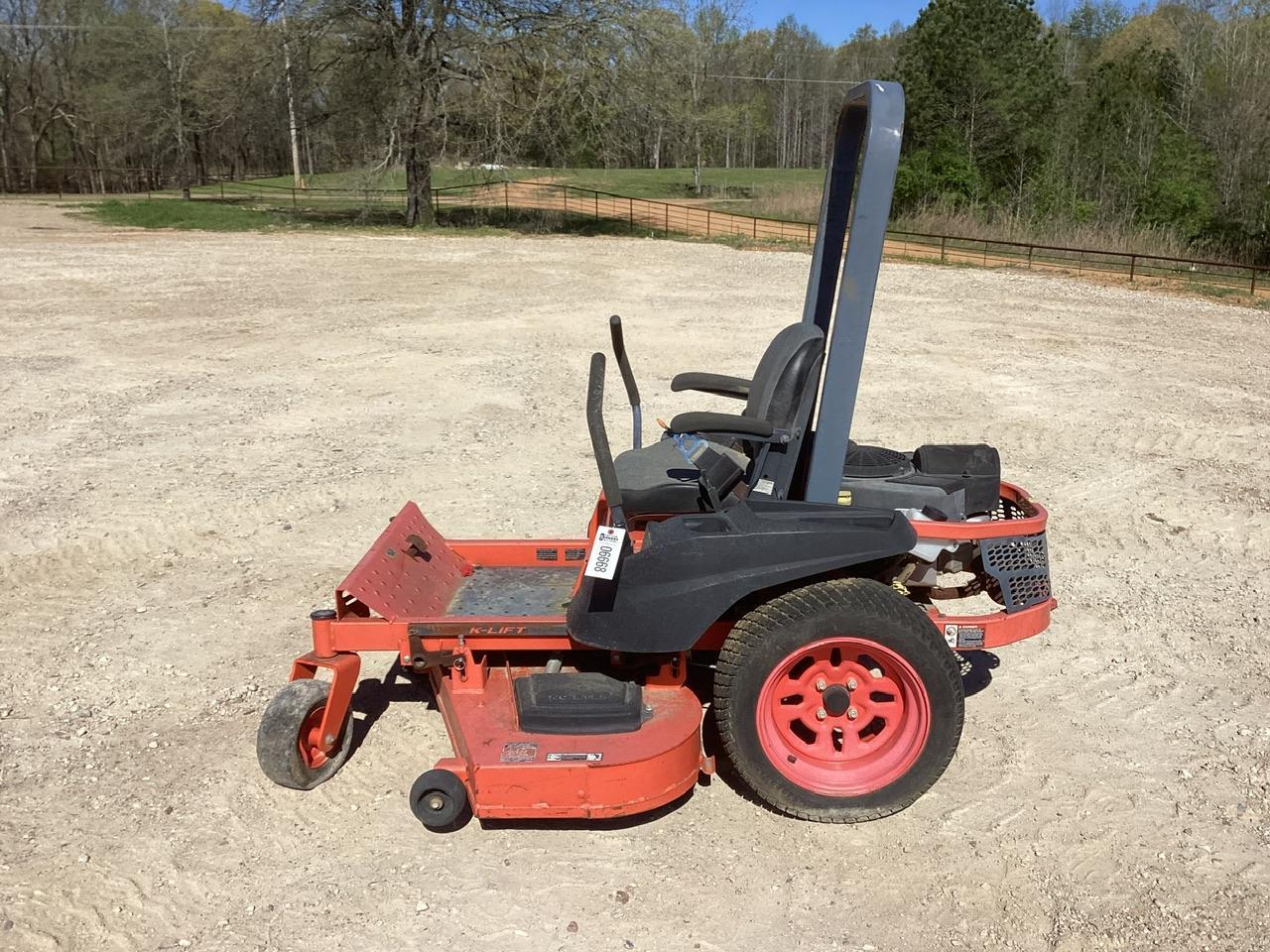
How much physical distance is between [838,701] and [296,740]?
1.99m

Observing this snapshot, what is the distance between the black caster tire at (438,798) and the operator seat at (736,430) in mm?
1190

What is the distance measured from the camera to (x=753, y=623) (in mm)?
3422

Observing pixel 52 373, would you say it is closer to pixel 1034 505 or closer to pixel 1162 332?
pixel 1034 505

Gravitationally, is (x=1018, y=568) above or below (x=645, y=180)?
below

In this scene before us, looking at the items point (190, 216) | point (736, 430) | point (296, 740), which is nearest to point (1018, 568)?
point (736, 430)

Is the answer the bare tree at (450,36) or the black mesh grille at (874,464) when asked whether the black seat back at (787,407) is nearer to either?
the black mesh grille at (874,464)

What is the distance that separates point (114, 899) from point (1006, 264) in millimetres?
22269

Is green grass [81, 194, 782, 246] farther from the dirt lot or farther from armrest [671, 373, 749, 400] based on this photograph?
armrest [671, 373, 749, 400]

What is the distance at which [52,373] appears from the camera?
10141 millimetres

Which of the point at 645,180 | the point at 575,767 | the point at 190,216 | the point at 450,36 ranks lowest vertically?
the point at 575,767

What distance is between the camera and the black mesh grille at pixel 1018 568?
12.6 ft

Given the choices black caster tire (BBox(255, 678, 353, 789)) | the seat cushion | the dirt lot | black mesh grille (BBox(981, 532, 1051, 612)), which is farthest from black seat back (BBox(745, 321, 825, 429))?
black caster tire (BBox(255, 678, 353, 789))

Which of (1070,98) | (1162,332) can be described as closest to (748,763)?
(1162,332)

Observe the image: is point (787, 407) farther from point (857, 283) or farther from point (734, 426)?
point (857, 283)
